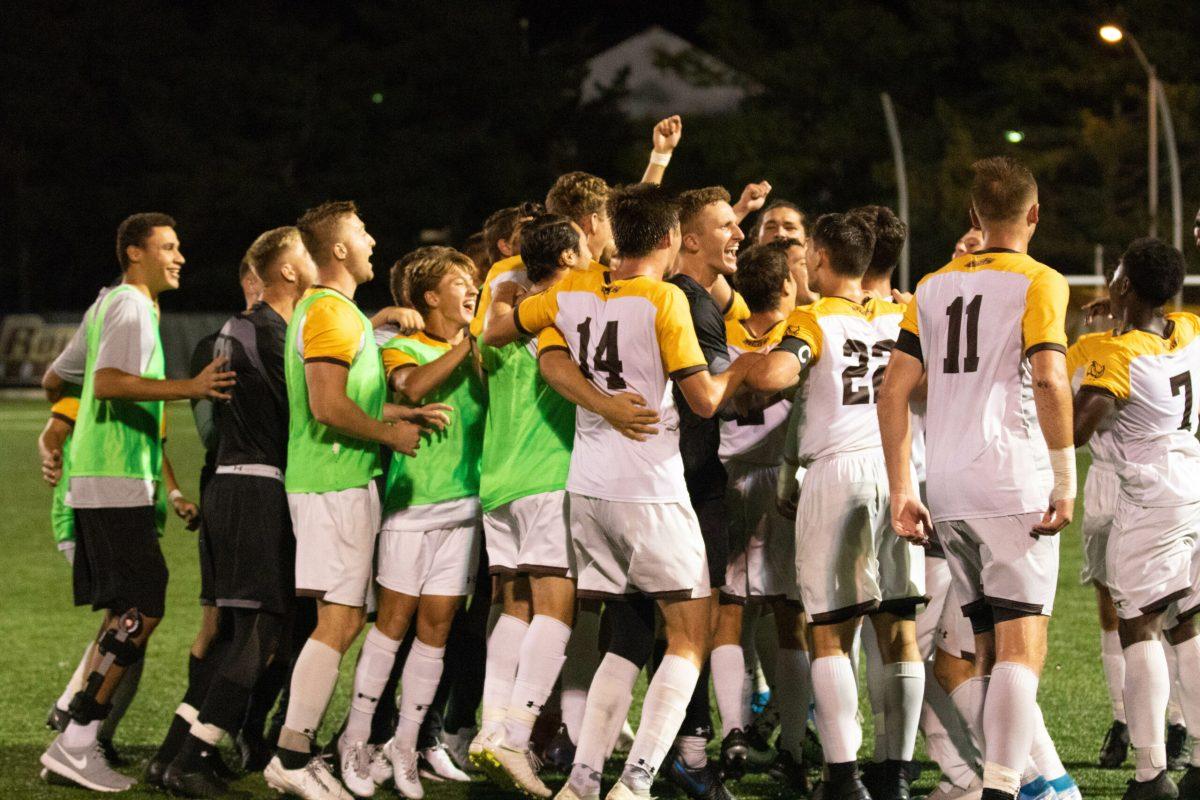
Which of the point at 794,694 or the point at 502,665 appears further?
the point at 794,694

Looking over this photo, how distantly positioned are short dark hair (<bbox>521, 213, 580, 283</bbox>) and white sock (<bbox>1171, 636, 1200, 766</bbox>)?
2.70m

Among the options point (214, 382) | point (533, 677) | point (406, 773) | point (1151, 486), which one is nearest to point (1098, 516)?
point (1151, 486)

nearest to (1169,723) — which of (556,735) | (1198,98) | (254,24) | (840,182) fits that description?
(556,735)

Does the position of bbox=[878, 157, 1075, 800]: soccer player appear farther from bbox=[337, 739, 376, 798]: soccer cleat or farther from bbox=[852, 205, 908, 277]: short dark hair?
bbox=[337, 739, 376, 798]: soccer cleat

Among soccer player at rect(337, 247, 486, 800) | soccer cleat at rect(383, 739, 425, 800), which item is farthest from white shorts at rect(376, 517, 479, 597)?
soccer cleat at rect(383, 739, 425, 800)

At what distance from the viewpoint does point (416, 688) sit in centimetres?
Result: 620

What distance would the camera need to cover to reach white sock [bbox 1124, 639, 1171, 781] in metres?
5.72

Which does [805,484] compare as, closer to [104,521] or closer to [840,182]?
[104,521]

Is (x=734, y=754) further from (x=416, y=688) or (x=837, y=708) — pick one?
(x=416, y=688)

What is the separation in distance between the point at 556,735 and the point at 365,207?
4360 cm

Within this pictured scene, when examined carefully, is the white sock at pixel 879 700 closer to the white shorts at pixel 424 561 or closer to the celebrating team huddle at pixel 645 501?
the celebrating team huddle at pixel 645 501

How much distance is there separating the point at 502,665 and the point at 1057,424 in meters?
2.36

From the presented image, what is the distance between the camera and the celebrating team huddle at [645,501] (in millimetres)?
5133

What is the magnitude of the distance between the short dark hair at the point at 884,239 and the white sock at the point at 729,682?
1.59 metres
